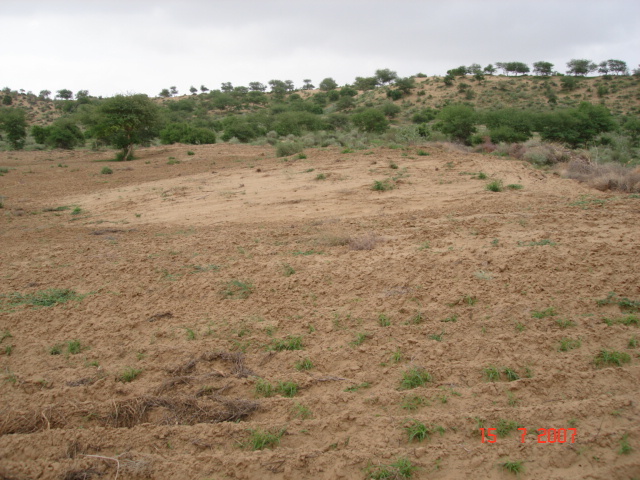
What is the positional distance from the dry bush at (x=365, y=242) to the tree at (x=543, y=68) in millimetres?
58192

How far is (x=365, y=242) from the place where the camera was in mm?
6340

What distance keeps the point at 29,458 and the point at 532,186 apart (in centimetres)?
1020

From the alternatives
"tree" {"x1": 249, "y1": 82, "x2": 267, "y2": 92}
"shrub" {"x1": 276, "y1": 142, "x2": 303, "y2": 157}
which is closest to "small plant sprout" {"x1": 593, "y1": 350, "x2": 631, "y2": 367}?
"shrub" {"x1": 276, "y1": 142, "x2": 303, "y2": 157}

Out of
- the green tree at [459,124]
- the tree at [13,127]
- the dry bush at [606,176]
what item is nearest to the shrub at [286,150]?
the green tree at [459,124]

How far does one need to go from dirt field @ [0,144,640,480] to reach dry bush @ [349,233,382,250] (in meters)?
0.04

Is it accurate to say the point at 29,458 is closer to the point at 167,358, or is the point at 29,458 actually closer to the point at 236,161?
the point at 167,358

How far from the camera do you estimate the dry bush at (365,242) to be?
6.23 m

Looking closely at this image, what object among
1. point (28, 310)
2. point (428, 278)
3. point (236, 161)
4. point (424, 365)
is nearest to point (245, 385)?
point (424, 365)

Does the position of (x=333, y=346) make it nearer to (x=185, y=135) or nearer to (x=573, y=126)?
(x=573, y=126)

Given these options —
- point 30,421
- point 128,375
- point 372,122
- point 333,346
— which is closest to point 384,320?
point 333,346

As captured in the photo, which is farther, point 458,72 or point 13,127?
point 458,72

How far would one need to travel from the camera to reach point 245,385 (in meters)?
3.40
